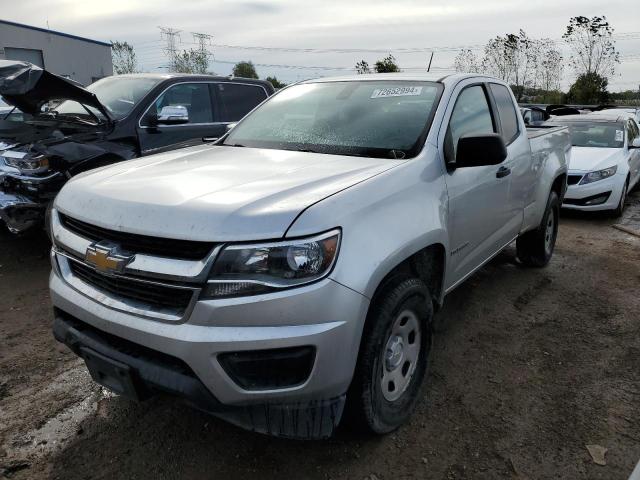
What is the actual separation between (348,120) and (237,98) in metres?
3.72

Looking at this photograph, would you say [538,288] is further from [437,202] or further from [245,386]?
[245,386]

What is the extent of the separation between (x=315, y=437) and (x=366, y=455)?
501 mm

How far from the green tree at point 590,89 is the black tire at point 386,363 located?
29.0 metres

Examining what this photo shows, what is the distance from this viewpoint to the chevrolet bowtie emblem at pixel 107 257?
2156 millimetres

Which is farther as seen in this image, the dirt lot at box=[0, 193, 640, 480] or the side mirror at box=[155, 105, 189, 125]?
the side mirror at box=[155, 105, 189, 125]

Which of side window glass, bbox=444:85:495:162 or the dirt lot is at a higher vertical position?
side window glass, bbox=444:85:495:162

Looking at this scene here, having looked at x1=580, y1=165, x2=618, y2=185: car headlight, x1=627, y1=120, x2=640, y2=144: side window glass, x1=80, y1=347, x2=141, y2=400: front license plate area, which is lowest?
x1=580, y1=165, x2=618, y2=185: car headlight

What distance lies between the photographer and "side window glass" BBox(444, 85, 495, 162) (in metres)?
3.12

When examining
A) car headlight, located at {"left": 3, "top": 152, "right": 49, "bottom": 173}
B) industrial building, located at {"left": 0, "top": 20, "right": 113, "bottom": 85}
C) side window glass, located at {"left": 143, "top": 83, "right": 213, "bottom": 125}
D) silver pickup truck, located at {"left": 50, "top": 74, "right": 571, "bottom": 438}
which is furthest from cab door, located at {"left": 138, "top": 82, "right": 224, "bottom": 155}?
industrial building, located at {"left": 0, "top": 20, "right": 113, "bottom": 85}

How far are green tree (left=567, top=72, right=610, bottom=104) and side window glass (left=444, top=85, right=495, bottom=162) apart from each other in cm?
2734

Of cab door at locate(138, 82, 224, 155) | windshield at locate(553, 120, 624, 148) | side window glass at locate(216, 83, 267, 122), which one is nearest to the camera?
cab door at locate(138, 82, 224, 155)

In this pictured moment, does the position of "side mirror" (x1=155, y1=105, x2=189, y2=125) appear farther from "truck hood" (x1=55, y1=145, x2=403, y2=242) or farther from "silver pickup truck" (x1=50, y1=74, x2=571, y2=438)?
"truck hood" (x1=55, y1=145, x2=403, y2=242)

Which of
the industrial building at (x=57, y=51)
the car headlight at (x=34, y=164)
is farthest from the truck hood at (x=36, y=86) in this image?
the industrial building at (x=57, y=51)

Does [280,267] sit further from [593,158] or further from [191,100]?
[593,158]
